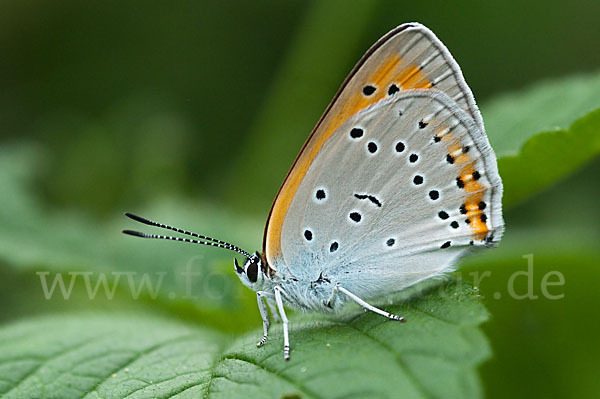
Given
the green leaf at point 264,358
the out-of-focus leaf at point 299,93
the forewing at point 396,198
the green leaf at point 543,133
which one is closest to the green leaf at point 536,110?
the green leaf at point 543,133

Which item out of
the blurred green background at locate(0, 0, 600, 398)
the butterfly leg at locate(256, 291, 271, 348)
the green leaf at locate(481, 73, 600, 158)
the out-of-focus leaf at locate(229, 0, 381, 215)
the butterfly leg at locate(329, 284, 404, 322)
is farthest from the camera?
Result: the out-of-focus leaf at locate(229, 0, 381, 215)

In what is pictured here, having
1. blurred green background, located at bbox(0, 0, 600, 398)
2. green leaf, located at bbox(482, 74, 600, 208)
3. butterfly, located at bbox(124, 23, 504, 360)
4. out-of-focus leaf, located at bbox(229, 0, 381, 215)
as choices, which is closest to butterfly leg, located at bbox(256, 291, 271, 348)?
butterfly, located at bbox(124, 23, 504, 360)

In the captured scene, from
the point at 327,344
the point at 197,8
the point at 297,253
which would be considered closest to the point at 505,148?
the point at 297,253

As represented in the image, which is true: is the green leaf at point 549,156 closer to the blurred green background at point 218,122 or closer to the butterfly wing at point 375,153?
the butterfly wing at point 375,153

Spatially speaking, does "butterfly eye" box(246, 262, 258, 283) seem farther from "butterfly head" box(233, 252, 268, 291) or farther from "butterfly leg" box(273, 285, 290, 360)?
"butterfly leg" box(273, 285, 290, 360)

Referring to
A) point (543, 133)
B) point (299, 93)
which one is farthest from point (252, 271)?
point (299, 93)

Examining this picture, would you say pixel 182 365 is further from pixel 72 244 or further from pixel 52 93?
pixel 52 93

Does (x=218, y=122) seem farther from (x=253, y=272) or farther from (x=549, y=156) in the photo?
(x=549, y=156)
